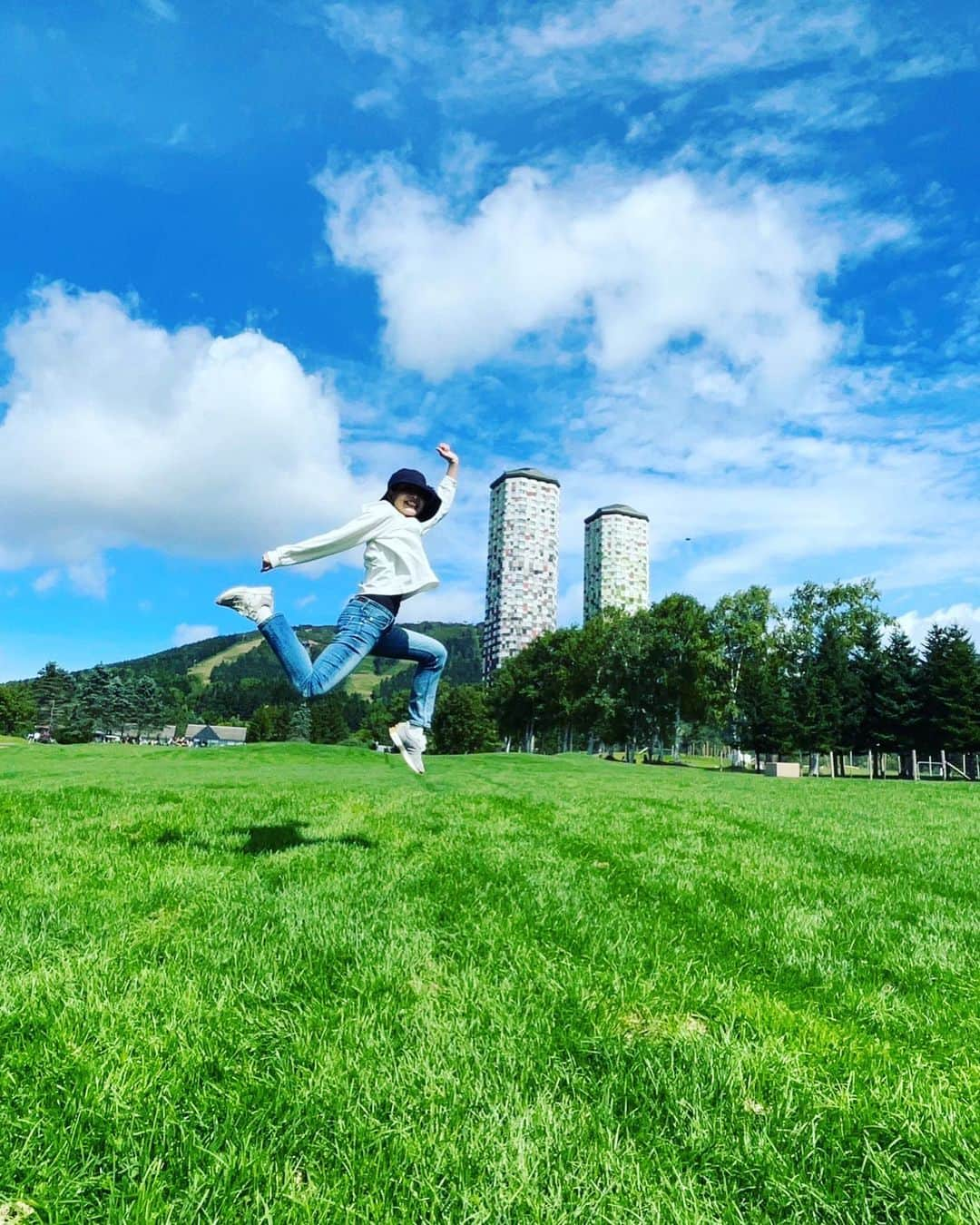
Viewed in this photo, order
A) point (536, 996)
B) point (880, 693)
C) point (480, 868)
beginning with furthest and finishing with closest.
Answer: point (880, 693) → point (480, 868) → point (536, 996)

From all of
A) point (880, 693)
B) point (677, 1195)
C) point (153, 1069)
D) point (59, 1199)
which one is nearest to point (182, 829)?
point (153, 1069)

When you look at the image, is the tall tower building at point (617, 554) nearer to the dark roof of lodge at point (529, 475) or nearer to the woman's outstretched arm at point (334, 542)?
the dark roof of lodge at point (529, 475)

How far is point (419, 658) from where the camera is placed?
8648 millimetres

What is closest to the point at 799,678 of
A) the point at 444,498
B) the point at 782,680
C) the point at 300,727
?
the point at 782,680

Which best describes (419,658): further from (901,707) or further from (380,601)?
(901,707)

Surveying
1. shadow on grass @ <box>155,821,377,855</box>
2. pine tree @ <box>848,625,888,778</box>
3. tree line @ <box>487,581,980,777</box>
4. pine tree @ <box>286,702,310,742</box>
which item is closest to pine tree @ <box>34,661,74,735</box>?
pine tree @ <box>286,702,310,742</box>

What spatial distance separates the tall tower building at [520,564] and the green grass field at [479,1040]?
6500 inches

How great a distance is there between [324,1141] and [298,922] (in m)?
2.63

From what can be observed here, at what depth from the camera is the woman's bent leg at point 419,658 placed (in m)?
8.35

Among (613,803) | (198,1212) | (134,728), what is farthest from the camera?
(134,728)

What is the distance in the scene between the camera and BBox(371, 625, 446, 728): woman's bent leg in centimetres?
835

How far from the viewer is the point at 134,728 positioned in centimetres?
16838

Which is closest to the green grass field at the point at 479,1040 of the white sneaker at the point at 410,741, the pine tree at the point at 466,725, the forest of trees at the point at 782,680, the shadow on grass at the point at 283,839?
the shadow on grass at the point at 283,839

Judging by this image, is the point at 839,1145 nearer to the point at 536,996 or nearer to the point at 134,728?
the point at 536,996
